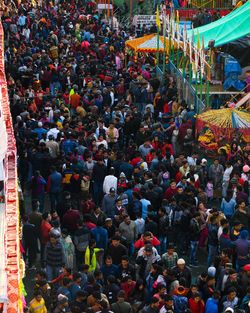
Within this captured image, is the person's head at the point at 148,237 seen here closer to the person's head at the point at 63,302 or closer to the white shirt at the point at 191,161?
the person's head at the point at 63,302

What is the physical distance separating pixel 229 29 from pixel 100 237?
1424 centimetres

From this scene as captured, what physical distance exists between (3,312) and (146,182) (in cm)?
857

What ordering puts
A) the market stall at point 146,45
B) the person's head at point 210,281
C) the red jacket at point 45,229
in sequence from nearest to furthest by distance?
the person's head at point 210,281, the red jacket at point 45,229, the market stall at point 146,45

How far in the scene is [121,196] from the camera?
→ 18.6m

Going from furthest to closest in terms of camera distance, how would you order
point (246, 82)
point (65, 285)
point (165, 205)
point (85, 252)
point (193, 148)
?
point (246, 82) → point (193, 148) → point (165, 205) → point (85, 252) → point (65, 285)

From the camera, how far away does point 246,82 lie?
27312mm

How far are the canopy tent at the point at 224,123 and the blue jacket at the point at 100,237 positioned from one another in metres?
6.79

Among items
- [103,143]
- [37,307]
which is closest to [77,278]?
[37,307]

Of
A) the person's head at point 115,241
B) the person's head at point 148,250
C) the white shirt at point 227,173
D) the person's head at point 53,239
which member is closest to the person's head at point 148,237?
the person's head at point 148,250

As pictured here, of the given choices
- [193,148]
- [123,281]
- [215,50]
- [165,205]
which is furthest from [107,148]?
[215,50]

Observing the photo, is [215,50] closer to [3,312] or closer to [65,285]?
[65,285]

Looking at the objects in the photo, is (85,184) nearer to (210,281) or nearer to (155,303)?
(210,281)

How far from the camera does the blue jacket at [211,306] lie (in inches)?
587

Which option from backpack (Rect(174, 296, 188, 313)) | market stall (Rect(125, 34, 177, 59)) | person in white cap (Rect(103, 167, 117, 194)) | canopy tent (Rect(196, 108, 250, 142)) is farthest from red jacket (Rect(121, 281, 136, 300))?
market stall (Rect(125, 34, 177, 59))
